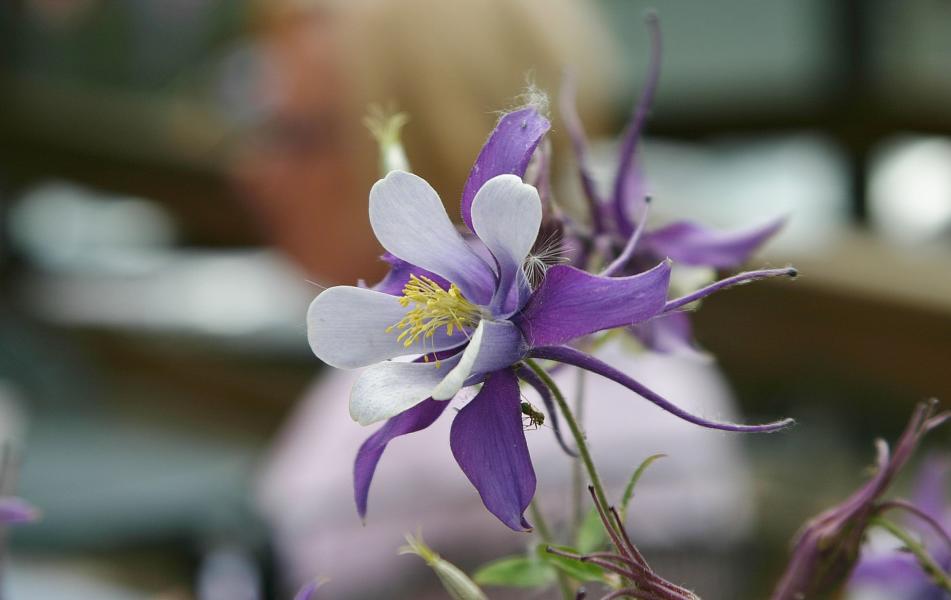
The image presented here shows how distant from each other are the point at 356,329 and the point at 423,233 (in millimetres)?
23

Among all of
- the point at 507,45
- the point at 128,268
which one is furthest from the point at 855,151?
the point at 128,268

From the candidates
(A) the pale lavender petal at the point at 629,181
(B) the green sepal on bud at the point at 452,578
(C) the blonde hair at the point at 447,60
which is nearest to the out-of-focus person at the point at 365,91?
(C) the blonde hair at the point at 447,60

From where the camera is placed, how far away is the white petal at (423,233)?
0.68ft

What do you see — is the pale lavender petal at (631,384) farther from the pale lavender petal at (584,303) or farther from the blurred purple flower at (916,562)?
the blurred purple flower at (916,562)

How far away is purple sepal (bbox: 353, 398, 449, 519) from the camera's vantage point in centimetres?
21

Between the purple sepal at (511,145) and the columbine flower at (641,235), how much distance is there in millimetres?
77

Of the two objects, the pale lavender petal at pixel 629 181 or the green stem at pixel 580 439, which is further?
Answer: the pale lavender petal at pixel 629 181

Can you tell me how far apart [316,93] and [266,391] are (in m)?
0.99

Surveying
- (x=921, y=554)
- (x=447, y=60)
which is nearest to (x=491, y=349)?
(x=921, y=554)

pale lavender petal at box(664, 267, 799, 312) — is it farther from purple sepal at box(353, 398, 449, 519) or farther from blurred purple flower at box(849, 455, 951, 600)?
blurred purple flower at box(849, 455, 951, 600)

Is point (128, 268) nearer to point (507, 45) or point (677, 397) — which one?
point (507, 45)

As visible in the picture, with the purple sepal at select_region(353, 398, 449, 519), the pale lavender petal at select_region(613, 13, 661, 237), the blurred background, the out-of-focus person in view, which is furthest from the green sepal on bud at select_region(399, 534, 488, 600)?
the out-of-focus person

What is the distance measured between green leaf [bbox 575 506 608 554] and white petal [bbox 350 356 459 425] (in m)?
0.06

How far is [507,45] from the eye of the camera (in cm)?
134
